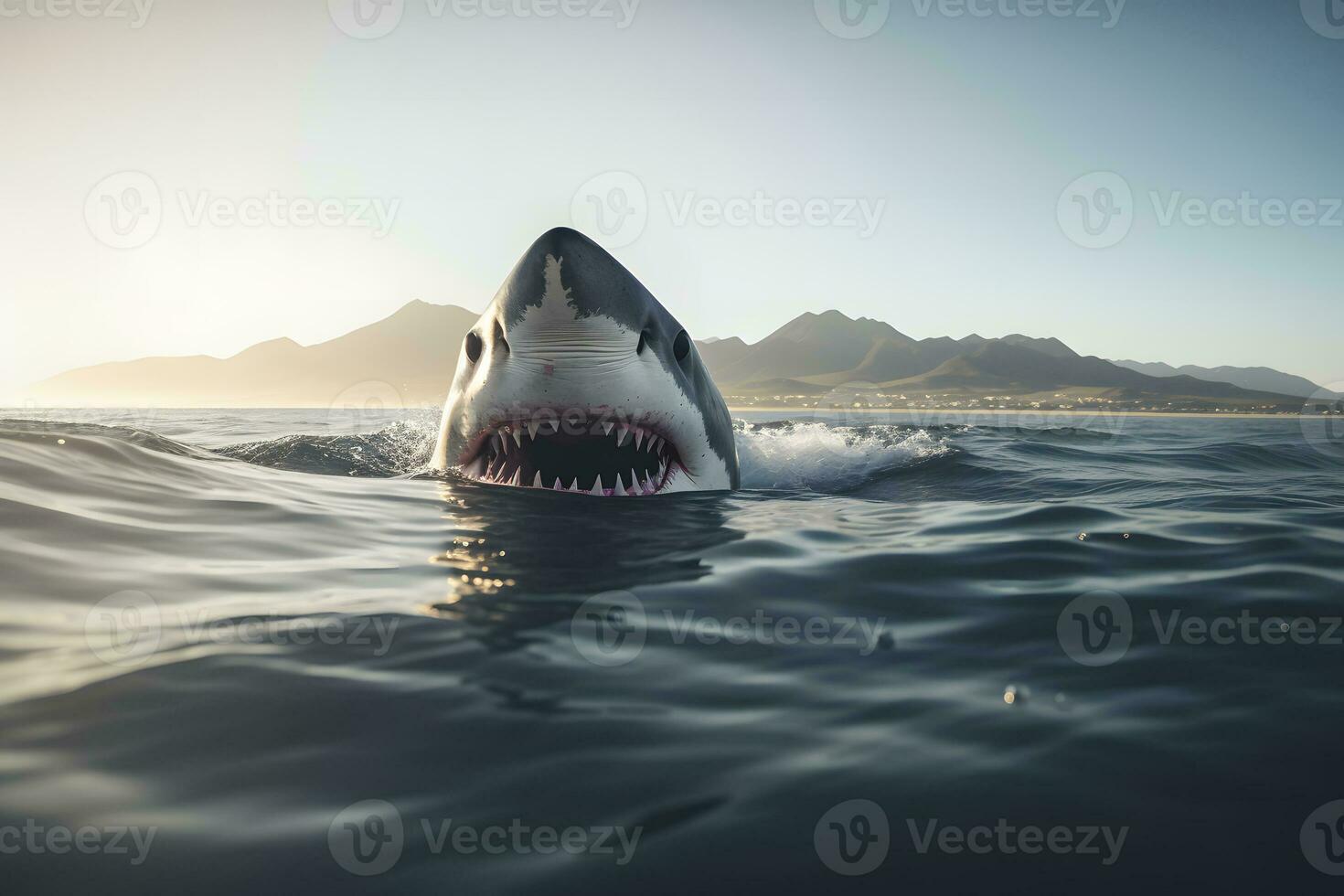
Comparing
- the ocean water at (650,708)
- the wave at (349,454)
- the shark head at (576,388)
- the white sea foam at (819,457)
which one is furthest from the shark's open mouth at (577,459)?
the wave at (349,454)

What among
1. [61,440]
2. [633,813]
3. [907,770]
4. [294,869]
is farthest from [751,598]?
[61,440]

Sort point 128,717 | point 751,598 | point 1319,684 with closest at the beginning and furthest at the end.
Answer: point 128,717 < point 1319,684 < point 751,598

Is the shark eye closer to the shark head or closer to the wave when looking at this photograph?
the shark head

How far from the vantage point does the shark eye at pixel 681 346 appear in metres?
4.73

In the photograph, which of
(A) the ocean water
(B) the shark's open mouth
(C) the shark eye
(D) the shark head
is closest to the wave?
(B) the shark's open mouth

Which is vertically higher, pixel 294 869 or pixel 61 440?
pixel 61 440

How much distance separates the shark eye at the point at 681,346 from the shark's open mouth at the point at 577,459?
0.58m

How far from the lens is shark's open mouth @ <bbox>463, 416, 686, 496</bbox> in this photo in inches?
171

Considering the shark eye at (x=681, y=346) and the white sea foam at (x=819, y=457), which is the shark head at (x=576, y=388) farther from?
the white sea foam at (x=819, y=457)

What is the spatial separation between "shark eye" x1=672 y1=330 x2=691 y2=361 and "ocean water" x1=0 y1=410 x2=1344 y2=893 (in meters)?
1.14

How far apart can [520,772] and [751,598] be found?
1.56 m

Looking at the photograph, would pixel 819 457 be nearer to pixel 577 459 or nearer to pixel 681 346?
pixel 681 346

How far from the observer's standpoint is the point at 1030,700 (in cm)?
194

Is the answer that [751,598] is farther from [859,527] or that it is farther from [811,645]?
[859,527]
